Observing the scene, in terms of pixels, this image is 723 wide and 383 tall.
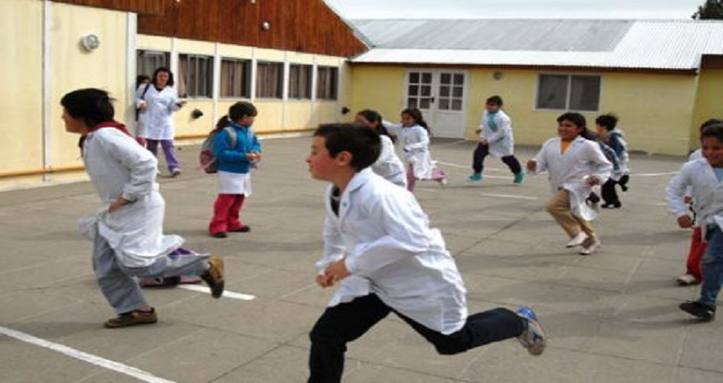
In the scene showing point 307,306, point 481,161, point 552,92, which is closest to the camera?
point 307,306

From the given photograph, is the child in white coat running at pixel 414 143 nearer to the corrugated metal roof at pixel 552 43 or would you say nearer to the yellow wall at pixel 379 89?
the corrugated metal roof at pixel 552 43

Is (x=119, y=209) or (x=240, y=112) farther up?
(x=240, y=112)

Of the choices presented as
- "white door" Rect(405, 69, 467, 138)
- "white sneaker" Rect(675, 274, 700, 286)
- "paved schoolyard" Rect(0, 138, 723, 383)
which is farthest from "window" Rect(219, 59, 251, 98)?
"white sneaker" Rect(675, 274, 700, 286)

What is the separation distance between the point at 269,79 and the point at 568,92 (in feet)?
29.1

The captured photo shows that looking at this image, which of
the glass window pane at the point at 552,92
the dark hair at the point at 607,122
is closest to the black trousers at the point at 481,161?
the dark hair at the point at 607,122

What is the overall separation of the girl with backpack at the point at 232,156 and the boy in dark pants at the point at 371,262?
4.40 m

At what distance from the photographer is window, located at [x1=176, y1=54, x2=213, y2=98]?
18.4 metres

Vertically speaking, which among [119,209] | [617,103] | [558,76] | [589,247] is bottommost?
[589,247]

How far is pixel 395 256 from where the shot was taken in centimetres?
318

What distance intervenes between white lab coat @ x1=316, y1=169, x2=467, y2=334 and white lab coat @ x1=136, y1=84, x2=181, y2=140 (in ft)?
32.8

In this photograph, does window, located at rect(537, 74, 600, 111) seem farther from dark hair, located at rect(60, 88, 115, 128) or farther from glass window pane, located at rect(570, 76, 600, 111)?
dark hair, located at rect(60, 88, 115, 128)

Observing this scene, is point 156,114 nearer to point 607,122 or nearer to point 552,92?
point 607,122

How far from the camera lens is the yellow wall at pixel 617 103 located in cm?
2236

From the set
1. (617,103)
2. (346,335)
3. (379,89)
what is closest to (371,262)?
(346,335)
